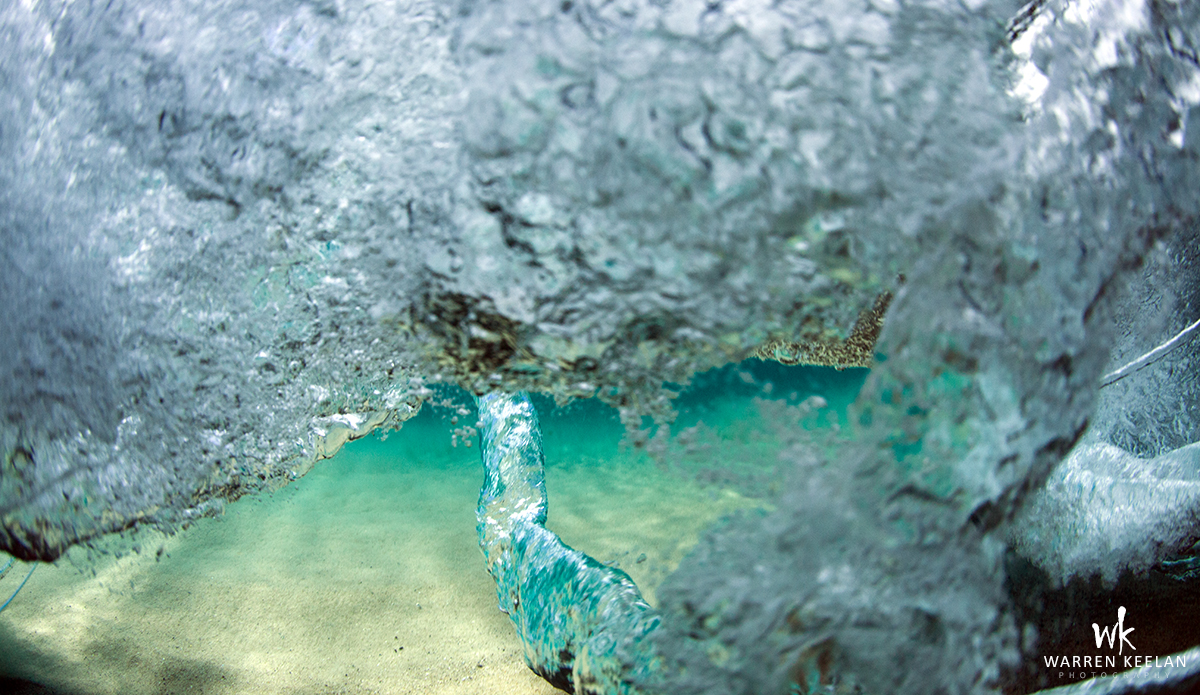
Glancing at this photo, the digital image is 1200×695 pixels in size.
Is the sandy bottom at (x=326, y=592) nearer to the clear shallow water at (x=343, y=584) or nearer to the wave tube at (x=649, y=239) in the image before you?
the clear shallow water at (x=343, y=584)

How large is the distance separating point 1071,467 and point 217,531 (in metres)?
2.20

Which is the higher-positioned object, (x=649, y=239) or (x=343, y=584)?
(x=649, y=239)

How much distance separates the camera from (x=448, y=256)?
585mm

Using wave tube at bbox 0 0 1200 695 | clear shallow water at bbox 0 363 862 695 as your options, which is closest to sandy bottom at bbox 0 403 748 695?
clear shallow water at bbox 0 363 862 695

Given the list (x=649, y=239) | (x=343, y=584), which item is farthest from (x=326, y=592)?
(x=649, y=239)

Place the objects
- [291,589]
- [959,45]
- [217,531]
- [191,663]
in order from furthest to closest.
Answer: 1. [217,531]
2. [291,589]
3. [191,663]
4. [959,45]

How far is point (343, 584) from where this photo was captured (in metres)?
1.71

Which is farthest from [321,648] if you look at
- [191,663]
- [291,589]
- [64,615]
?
[64,615]

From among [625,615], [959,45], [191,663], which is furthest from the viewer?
[191,663]

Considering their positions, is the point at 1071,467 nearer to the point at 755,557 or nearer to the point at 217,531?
the point at 755,557

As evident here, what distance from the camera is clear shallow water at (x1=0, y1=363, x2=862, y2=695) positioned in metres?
0.86

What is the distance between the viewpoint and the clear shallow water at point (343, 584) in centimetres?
86

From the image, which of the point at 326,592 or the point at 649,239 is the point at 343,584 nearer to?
the point at 326,592

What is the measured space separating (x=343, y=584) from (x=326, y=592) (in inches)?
2.0
